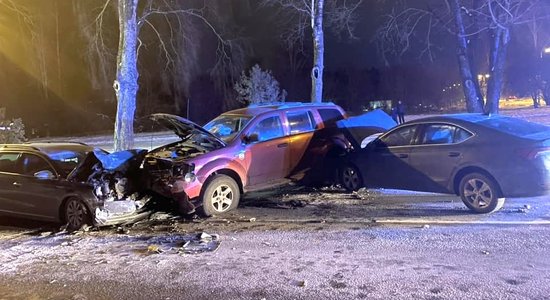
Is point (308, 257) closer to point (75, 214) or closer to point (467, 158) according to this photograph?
point (467, 158)

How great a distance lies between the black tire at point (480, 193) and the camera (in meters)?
7.66

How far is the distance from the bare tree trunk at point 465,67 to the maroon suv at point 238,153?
34.5 ft

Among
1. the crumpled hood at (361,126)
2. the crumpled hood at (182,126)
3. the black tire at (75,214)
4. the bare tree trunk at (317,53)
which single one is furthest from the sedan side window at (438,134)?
the bare tree trunk at (317,53)

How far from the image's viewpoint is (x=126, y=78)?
573 inches

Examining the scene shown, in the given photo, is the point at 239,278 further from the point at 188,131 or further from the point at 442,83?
the point at 442,83

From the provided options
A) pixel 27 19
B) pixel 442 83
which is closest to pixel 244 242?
pixel 27 19

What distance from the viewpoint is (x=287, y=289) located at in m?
4.99

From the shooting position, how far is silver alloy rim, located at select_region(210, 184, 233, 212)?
29.1 ft

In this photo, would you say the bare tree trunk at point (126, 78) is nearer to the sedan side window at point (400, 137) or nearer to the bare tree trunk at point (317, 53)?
the bare tree trunk at point (317, 53)

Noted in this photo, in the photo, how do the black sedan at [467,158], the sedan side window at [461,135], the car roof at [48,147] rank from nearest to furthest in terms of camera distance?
1. the black sedan at [467,158]
2. the sedan side window at [461,135]
3. the car roof at [48,147]

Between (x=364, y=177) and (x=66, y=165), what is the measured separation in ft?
18.0

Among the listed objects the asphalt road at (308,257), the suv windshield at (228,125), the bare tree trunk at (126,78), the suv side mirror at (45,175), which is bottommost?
the asphalt road at (308,257)

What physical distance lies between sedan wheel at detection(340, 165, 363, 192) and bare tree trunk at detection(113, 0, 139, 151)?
716 centimetres

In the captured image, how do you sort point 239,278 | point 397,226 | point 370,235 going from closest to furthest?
1. point 239,278
2. point 370,235
3. point 397,226
